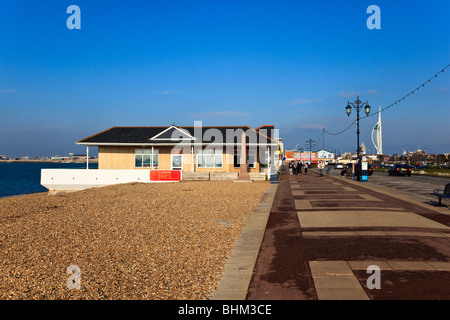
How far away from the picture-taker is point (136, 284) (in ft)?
17.2

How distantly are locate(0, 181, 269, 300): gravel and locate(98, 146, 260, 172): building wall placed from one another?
1884cm

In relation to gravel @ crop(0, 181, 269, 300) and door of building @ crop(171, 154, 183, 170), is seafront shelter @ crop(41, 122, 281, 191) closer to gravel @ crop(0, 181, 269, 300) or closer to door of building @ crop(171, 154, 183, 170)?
door of building @ crop(171, 154, 183, 170)

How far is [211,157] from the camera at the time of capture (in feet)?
105

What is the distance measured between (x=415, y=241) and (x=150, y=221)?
7314 millimetres

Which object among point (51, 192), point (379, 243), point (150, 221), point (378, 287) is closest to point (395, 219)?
point (379, 243)

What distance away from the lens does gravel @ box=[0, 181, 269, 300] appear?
5086 millimetres

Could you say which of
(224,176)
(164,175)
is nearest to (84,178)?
(164,175)

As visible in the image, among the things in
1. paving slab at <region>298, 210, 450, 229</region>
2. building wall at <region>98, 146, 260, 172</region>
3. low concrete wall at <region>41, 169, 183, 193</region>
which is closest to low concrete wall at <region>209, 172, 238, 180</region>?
building wall at <region>98, 146, 260, 172</region>

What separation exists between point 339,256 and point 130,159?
91.0 feet

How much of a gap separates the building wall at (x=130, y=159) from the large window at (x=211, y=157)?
0.34 m

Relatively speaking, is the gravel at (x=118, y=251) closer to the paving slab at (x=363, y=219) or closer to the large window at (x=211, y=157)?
the paving slab at (x=363, y=219)

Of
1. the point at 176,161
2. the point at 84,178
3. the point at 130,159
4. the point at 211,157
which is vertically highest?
the point at 211,157

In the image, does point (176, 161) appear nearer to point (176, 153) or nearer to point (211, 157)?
point (176, 153)
